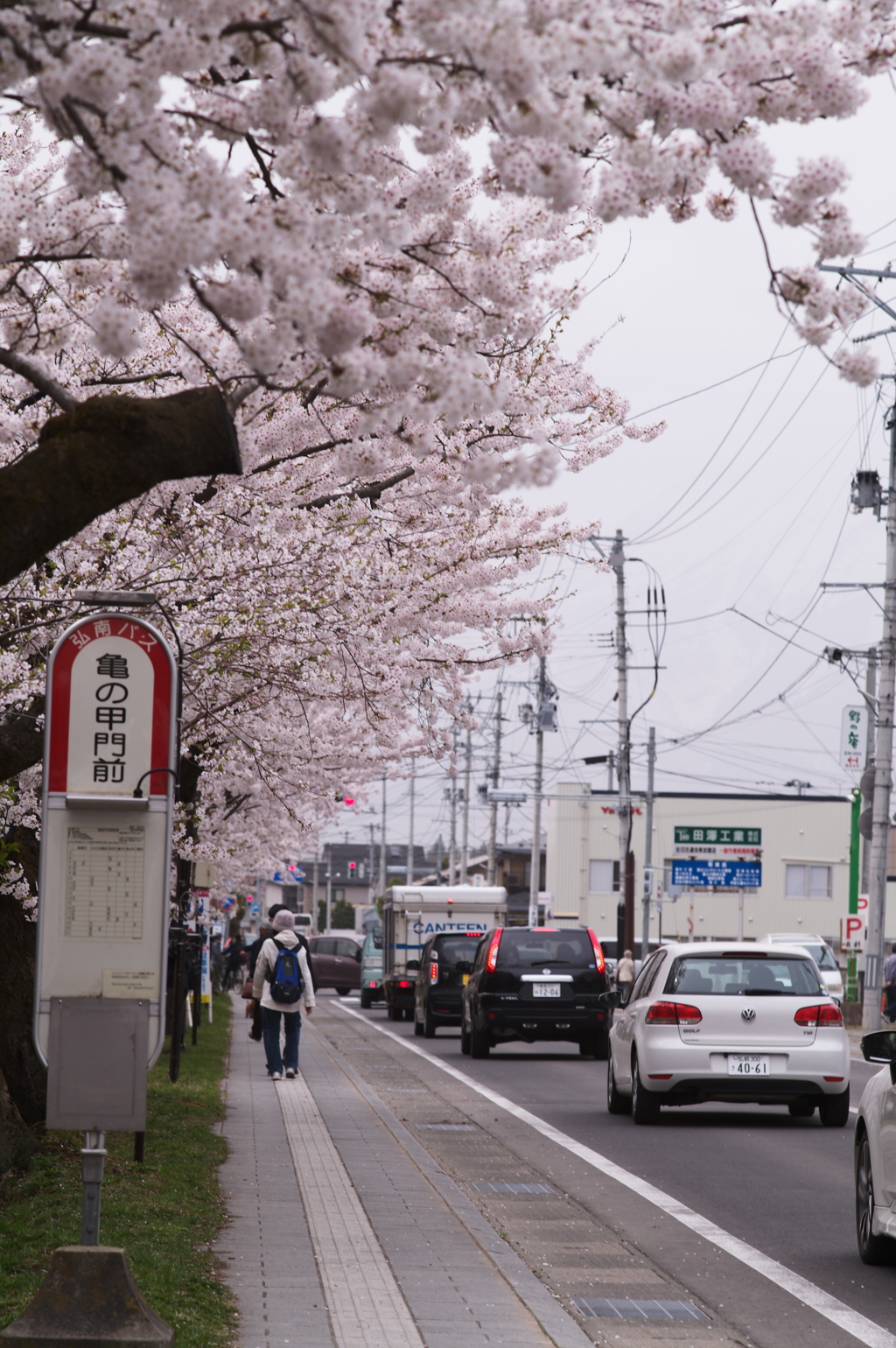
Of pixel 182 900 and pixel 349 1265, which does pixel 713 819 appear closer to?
pixel 182 900

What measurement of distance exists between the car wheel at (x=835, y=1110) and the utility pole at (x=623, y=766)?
31.3 metres

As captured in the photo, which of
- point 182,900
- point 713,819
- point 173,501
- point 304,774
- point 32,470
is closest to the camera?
point 32,470

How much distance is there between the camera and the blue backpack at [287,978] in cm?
1933

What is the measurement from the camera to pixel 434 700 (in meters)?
19.3

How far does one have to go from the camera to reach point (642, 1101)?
15766mm

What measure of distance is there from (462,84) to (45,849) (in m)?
3.17

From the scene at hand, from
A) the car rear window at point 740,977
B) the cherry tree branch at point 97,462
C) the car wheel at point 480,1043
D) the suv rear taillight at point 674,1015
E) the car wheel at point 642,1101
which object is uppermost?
the cherry tree branch at point 97,462

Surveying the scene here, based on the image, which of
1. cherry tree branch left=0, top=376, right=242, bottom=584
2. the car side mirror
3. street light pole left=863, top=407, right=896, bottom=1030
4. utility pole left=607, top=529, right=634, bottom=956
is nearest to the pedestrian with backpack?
the car side mirror

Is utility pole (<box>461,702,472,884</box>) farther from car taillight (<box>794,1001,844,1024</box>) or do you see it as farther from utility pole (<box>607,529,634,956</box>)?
car taillight (<box>794,1001,844,1024</box>)

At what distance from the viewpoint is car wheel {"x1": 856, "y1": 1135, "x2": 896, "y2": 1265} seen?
891cm

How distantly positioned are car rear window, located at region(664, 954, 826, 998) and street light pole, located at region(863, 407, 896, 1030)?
764 inches

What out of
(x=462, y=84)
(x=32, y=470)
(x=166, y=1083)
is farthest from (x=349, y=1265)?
(x=166, y=1083)

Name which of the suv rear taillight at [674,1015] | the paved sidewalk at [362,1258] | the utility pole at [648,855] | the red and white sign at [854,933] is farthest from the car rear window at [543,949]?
the utility pole at [648,855]

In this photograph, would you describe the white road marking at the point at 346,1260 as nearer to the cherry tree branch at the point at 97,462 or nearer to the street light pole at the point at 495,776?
the cherry tree branch at the point at 97,462
